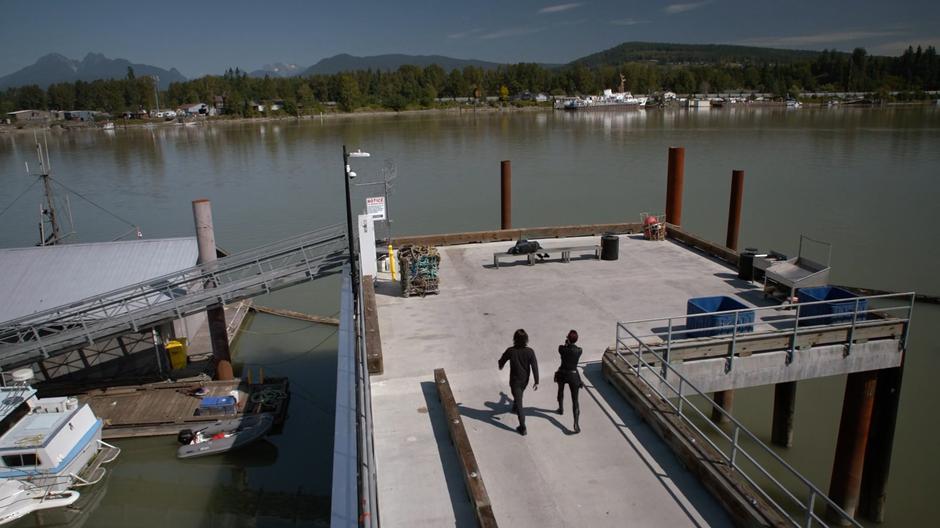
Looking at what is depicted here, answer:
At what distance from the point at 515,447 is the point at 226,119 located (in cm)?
19063

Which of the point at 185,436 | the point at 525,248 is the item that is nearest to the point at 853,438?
the point at 525,248

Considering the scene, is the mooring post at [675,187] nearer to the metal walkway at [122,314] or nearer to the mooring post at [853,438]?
the mooring post at [853,438]

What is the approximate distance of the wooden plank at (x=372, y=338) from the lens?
1120cm

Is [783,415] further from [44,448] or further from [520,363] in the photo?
[44,448]

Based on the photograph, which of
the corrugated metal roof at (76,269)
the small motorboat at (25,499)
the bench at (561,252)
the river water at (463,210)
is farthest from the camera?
the corrugated metal roof at (76,269)

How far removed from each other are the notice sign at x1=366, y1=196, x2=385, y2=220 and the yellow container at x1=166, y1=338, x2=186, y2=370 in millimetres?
8733

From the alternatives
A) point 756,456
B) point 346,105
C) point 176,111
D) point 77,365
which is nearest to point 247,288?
point 77,365

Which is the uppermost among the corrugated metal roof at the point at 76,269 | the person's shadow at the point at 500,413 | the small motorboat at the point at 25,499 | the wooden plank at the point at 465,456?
the wooden plank at the point at 465,456

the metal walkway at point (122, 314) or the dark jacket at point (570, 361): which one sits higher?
the dark jacket at point (570, 361)

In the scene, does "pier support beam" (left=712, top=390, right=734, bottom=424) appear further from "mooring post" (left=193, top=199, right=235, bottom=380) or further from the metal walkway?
"mooring post" (left=193, top=199, right=235, bottom=380)

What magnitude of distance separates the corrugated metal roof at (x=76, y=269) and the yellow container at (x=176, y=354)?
2847 millimetres

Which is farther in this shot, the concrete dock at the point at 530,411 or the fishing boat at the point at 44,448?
the fishing boat at the point at 44,448

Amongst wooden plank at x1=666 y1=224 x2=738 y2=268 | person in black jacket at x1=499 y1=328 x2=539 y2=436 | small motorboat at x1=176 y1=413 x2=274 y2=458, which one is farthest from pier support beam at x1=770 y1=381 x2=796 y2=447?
small motorboat at x1=176 y1=413 x2=274 y2=458

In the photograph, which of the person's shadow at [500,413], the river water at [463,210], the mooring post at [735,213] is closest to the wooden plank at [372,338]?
the person's shadow at [500,413]
